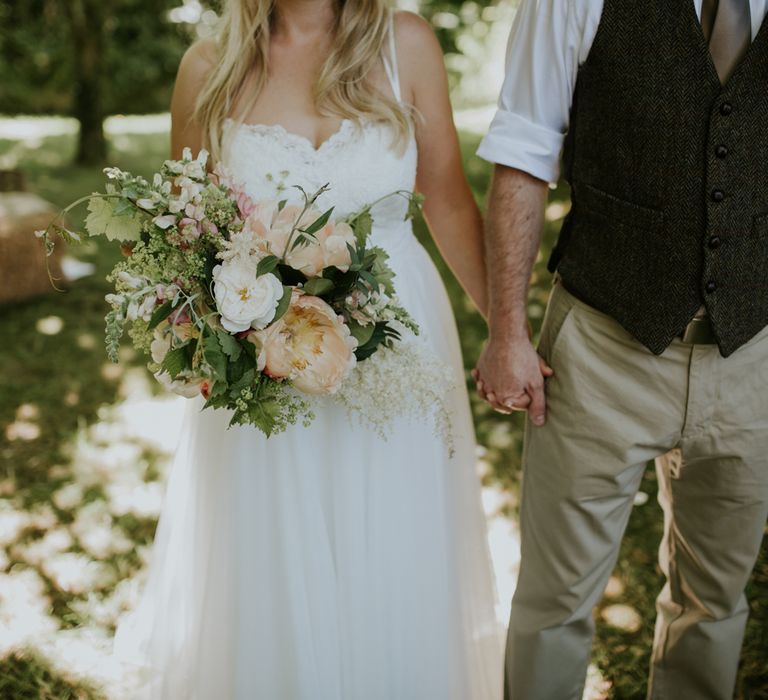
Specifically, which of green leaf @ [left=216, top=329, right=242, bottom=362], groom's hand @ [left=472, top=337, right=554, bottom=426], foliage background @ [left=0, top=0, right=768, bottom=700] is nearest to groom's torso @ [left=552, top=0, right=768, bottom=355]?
groom's hand @ [left=472, top=337, right=554, bottom=426]

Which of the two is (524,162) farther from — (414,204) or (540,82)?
(414,204)

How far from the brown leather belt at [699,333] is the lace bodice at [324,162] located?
0.81 m

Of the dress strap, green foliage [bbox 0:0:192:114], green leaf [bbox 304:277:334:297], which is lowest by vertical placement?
green foliage [bbox 0:0:192:114]

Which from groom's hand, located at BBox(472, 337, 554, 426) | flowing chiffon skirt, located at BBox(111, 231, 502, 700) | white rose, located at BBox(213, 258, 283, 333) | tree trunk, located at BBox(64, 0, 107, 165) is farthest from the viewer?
tree trunk, located at BBox(64, 0, 107, 165)

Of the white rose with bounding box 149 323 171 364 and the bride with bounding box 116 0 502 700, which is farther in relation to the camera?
the bride with bounding box 116 0 502 700

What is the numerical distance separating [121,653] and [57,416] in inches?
94.2

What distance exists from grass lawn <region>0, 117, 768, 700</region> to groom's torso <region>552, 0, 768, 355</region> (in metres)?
1.57

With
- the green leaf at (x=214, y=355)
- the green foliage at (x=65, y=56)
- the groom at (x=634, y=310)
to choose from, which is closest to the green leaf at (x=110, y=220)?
the green leaf at (x=214, y=355)

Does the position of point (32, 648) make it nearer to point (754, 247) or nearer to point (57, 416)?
point (57, 416)

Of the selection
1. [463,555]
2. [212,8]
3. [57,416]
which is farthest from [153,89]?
[463,555]

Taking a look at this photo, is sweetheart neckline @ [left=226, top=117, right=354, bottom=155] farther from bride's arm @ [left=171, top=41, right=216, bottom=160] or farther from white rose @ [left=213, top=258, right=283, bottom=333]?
white rose @ [left=213, top=258, right=283, bottom=333]

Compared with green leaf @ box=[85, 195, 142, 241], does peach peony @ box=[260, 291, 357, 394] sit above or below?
below

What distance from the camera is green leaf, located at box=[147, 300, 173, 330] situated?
1636 mm

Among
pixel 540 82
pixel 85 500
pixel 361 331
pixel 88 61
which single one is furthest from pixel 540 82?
pixel 88 61
